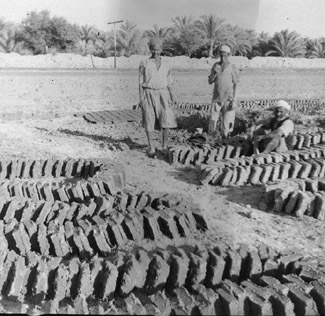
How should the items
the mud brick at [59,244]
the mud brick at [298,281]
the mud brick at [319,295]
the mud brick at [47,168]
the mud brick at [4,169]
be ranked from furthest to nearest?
the mud brick at [47,168]
the mud brick at [4,169]
the mud brick at [59,244]
the mud brick at [298,281]
the mud brick at [319,295]

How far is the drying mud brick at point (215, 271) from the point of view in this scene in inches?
144

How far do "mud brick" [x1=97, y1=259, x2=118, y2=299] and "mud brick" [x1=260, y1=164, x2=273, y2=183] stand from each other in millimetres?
3232

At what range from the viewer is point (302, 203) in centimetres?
511

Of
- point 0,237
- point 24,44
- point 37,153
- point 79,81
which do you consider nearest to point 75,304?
point 0,237

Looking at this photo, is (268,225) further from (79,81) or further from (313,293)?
(79,81)

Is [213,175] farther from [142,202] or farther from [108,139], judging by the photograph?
[108,139]

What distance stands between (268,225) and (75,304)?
2594 millimetres

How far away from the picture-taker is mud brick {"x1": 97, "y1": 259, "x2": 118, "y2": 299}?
359 cm

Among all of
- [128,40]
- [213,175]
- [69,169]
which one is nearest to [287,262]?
[213,175]

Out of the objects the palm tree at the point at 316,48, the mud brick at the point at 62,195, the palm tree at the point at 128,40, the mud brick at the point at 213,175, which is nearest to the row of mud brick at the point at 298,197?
the mud brick at the point at 213,175

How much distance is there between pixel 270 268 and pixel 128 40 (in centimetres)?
3393

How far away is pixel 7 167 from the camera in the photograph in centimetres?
664

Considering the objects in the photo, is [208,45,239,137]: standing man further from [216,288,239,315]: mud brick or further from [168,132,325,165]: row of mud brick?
[216,288,239,315]: mud brick

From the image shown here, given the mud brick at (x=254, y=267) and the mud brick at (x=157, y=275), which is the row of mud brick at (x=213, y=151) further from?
the mud brick at (x=157, y=275)
